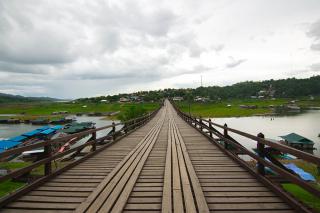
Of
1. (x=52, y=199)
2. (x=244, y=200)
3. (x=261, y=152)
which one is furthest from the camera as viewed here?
(x=261, y=152)

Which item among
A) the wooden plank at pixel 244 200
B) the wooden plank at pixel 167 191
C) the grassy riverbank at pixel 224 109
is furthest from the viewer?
the grassy riverbank at pixel 224 109

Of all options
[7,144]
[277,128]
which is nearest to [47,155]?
[7,144]

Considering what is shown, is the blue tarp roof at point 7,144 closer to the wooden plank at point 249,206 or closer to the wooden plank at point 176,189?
the wooden plank at point 176,189

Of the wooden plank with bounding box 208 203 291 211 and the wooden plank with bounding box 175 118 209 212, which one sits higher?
the wooden plank with bounding box 175 118 209 212

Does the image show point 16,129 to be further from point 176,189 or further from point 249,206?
point 249,206

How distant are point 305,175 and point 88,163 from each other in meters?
20.6

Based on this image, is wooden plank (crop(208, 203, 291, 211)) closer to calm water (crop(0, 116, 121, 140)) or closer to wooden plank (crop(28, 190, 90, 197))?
→ wooden plank (crop(28, 190, 90, 197))

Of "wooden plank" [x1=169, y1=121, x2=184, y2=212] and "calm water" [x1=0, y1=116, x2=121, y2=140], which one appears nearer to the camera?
"wooden plank" [x1=169, y1=121, x2=184, y2=212]

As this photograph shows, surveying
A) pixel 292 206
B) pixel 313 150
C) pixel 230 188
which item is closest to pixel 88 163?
pixel 230 188

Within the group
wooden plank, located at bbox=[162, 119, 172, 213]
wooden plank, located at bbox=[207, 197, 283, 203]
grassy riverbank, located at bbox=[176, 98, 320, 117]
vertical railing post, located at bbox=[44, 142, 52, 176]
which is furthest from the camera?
grassy riverbank, located at bbox=[176, 98, 320, 117]

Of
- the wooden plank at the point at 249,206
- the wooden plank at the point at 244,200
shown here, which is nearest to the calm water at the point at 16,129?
the wooden plank at the point at 244,200

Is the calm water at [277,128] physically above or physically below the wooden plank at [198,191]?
below

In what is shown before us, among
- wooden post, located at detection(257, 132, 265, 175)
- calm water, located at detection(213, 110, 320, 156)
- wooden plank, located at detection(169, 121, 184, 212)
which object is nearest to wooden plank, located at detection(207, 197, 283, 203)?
wooden plank, located at detection(169, 121, 184, 212)

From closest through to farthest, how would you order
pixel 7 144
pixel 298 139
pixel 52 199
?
pixel 52 199 < pixel 7 144 < pixel 298 139
